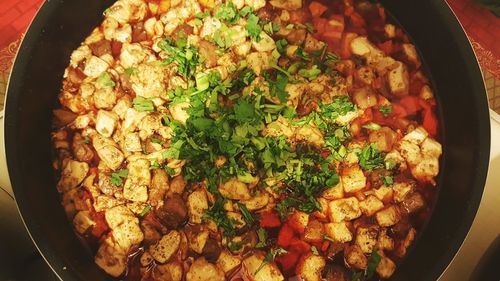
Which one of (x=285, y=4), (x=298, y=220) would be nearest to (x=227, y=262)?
(x=298, y=220)

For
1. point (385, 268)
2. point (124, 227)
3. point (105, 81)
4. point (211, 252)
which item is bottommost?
point (385, 268)

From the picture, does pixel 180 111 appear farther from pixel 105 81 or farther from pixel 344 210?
pixel 344 210

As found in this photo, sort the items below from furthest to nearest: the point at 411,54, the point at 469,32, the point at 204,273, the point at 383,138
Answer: the point at 469,32 → the point at 411,54 → the point at 383,138 → the point at 204,273

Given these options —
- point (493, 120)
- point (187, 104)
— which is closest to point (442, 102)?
point (493, 120)

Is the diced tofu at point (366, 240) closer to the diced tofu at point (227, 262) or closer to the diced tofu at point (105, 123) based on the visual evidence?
the diced tofu at point (227, 262)

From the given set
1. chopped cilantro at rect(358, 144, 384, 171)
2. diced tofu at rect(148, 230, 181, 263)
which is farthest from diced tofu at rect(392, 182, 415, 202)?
diced tofu at rect(148, 230, 181, 263)

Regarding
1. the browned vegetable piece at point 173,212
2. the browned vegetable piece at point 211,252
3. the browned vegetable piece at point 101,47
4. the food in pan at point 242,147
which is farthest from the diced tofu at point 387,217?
the browned vegetable piece at point 101,47
